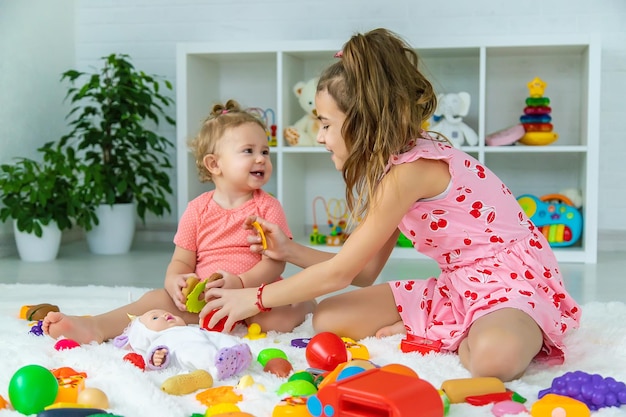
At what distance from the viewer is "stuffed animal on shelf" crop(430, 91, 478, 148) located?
129 inches

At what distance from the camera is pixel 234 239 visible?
186 cm

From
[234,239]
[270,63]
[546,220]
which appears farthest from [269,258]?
[270,63]

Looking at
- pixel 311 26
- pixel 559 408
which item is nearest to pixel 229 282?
pixel 559 408

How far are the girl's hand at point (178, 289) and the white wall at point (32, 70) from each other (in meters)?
1.85

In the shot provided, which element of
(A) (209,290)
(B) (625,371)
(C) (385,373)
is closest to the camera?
(C) (385,373)

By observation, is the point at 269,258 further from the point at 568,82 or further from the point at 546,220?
the point at 568,82

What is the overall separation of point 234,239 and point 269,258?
4.3 inches

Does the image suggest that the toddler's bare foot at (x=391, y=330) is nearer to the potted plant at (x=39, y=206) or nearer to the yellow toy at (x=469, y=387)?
the yellow toy at (x=469, y=387)

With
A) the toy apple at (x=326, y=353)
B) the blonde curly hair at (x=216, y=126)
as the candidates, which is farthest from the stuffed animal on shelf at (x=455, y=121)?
the toy apple at (x=326, y=353)

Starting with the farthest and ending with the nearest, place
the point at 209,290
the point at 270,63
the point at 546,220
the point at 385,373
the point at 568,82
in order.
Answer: the point at 270,63 → the point at 568,82 → the point at 546,220 → the point at 209,290 → the point at 385,373

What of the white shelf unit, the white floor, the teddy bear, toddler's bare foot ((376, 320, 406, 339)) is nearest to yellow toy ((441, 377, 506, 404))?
toddler's bare foot ((376, 320, 406, 339))

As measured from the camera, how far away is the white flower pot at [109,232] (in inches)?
136

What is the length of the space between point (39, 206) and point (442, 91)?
1.80 m

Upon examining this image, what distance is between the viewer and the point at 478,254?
→ 61.4 inches
